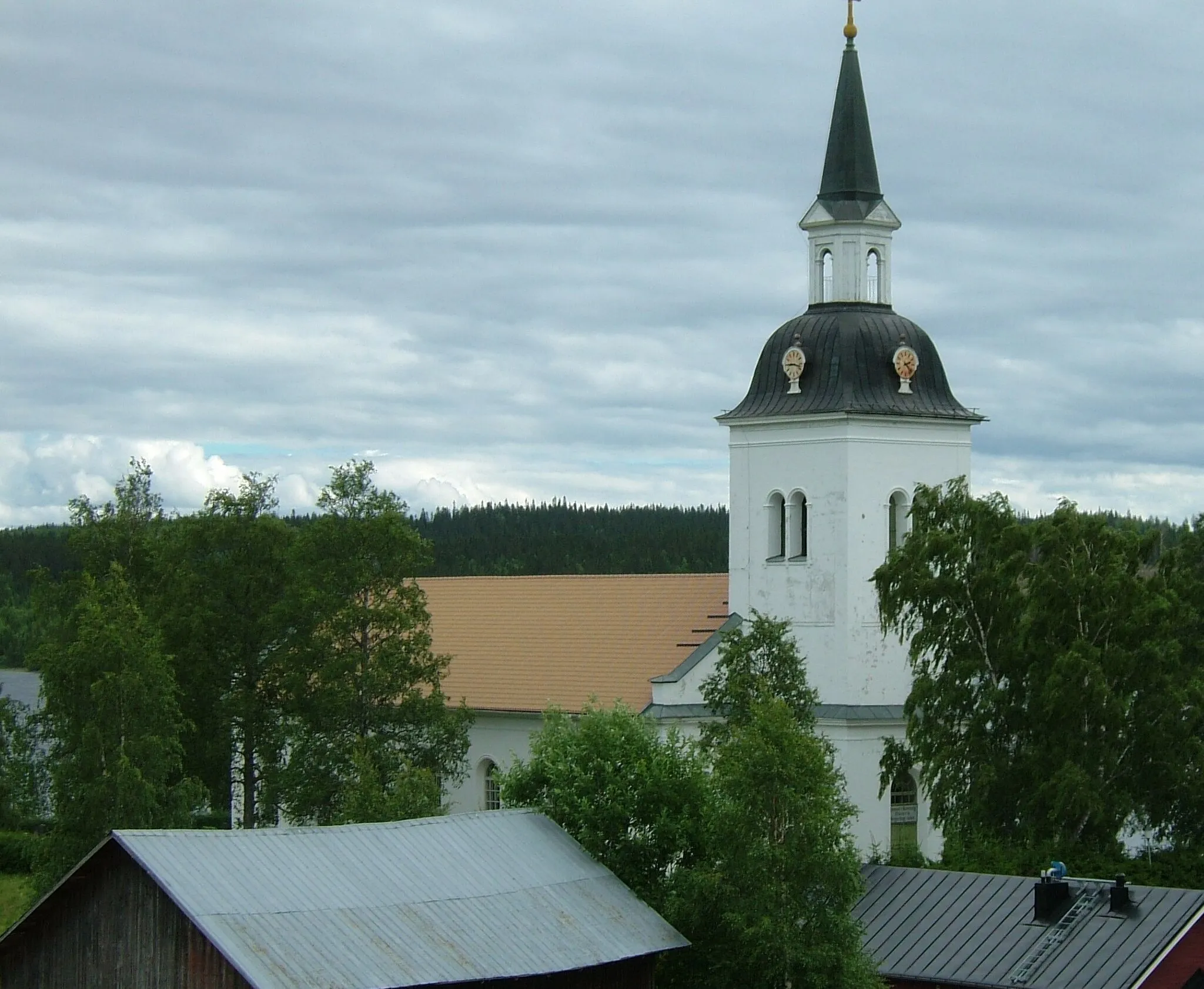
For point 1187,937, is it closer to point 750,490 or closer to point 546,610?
point 750,490

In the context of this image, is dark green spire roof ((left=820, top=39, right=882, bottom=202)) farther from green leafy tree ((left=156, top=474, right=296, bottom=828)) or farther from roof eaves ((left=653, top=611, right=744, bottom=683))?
green leafy tree ((left=156, top=474, right=296, bottom=828))

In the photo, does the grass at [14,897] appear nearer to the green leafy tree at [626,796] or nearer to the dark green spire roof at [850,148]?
the green leafy tree at [626,796]

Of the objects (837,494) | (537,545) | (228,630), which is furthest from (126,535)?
(537,545)

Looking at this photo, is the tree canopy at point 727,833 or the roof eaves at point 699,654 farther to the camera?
the roof eaves at point 699,654

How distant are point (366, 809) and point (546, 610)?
16946 mm

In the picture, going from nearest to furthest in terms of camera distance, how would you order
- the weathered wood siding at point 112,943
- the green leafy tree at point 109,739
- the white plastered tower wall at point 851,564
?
1. the weathered wood siding at point 112,943
2. the green leafy tree at point 109,739
3. the white plastered tower wall at point 851,564

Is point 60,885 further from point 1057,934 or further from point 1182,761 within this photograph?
point 1182,761

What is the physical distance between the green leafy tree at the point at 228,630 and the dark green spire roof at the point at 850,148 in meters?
15.8

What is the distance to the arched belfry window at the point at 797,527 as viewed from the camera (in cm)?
4806

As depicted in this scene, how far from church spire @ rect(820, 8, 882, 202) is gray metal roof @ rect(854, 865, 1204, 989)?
1818 cm

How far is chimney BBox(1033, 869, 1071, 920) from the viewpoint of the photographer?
108 feet

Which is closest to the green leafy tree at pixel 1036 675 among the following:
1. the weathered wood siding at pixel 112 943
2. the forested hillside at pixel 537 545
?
the weathered wood siding at pixel 112 943

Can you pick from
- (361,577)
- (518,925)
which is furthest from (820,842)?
(361,577)

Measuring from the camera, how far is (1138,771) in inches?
1599
